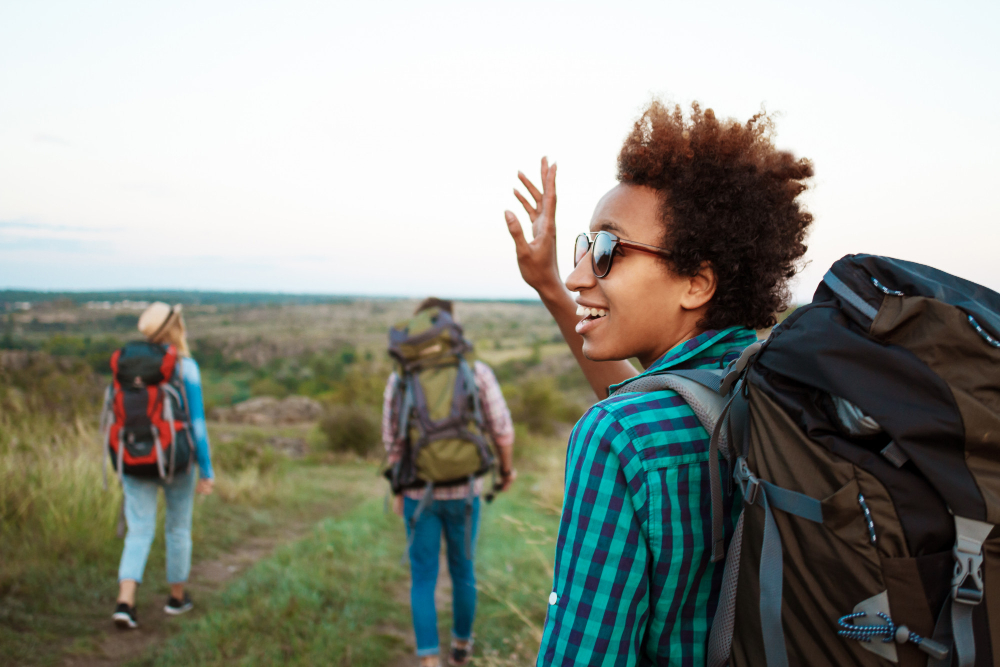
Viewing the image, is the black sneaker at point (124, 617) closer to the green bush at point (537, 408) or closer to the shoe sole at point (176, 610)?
the shoe sole at point (176, 610)

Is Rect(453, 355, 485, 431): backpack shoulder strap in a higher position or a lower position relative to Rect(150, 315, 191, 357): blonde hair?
lower

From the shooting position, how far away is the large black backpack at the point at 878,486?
2.71 ft

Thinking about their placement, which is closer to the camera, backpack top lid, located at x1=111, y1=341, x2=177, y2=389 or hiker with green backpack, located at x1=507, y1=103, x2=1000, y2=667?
hiker with green backpack, located at x1=507, y1=103, x2=1000, y2=667

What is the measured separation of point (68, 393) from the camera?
778 centimetres

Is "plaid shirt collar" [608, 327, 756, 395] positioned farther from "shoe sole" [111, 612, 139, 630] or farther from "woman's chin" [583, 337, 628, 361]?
"shoe sole" [111, 612, 139, 630]

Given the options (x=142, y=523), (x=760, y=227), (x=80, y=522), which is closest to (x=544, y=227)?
(x=760, y=227)

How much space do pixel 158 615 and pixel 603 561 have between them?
4645 mm

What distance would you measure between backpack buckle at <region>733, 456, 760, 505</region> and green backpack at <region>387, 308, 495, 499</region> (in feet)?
9.52

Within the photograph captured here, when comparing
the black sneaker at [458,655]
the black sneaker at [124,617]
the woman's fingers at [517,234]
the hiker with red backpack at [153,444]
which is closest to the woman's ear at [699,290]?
the woman's fingers at [517,234]

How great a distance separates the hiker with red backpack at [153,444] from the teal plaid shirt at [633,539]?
4.01 m

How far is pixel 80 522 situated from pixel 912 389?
237 inches

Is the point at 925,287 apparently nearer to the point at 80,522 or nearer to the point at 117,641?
the point at 117,641

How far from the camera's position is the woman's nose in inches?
56.7

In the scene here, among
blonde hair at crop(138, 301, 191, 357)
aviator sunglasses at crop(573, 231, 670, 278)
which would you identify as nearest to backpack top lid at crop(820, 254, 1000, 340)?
aviator sunglasses at crop(573, 231, 670, 278)
